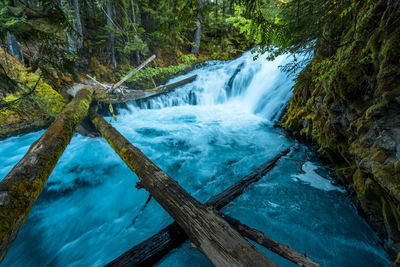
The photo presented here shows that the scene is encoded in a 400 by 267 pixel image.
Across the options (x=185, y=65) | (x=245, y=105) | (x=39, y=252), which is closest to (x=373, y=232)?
(x=39, y=252)

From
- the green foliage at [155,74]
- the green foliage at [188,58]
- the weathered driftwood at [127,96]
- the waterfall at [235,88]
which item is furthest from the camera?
the green foliage at [188,58]

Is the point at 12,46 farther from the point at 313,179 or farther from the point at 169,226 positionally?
the point at 313,179

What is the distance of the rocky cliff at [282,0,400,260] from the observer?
1832 mm

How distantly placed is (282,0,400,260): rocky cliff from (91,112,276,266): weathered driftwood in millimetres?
1742

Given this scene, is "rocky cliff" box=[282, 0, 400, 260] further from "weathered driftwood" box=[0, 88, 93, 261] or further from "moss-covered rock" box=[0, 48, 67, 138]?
"moss-covered rock" box=[0, 48, 67, 138]

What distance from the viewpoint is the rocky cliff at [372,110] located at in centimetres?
183

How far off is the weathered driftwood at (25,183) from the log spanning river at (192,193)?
4.14ft

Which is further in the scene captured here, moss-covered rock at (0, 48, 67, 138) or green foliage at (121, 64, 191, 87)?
green foliage at (121, 64, 191, 87)

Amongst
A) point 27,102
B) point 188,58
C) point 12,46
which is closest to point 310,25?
point 27,102

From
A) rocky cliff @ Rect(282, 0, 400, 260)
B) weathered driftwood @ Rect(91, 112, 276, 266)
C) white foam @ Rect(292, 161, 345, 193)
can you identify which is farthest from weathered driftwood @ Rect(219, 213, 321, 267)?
white foam @ Rect(292, 161, 345, 193)

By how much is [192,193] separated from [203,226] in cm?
202

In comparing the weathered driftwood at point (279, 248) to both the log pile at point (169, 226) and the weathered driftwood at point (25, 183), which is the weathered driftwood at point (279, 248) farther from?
the weathered driftwood at point (25, 183)

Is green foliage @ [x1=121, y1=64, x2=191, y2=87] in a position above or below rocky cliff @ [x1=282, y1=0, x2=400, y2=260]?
above

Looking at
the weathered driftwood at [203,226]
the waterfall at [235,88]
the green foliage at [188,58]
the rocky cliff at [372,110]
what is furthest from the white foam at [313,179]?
the green foliage at [188,58]
